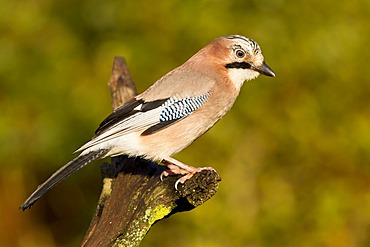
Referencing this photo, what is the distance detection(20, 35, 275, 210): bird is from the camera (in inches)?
234

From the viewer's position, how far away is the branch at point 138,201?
4.96 meters

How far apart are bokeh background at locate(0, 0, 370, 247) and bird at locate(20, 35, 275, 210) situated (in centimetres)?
144

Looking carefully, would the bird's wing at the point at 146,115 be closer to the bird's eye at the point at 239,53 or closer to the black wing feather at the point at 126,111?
the black wing feather at the point at 126,111

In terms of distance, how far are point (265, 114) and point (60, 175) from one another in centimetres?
289

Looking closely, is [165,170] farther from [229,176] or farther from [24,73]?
[24,73]

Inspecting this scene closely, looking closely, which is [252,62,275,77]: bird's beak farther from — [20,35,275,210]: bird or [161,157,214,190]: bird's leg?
[161,157,214,190]: bird's leg

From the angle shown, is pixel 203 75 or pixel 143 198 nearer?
pixel 143 198

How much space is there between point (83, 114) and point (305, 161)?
2.22 metres

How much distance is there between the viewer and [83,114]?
→ 27.8 feet

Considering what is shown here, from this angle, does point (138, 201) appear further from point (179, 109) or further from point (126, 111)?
point (179, 109)

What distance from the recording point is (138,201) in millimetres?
5379

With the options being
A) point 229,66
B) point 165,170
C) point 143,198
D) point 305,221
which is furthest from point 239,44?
point 305,221

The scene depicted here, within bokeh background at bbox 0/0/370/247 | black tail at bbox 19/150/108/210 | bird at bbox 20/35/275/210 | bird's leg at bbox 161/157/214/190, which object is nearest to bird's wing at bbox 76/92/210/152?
bird at bbox 20/35/275/210

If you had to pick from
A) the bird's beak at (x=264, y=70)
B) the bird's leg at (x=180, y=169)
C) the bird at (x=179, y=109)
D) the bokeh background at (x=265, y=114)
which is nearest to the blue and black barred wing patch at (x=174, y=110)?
the bird at (x=179, y=109)
